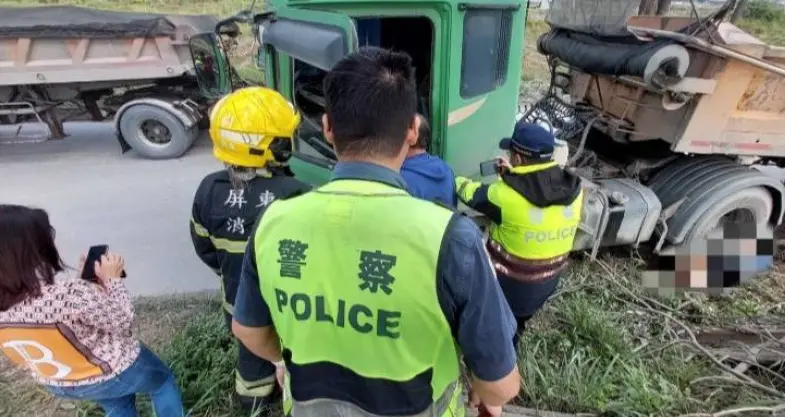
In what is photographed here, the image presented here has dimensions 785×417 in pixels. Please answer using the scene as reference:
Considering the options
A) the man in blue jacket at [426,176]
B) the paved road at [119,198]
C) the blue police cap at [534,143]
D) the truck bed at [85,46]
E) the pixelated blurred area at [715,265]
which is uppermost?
the blue police cap at [534,143]

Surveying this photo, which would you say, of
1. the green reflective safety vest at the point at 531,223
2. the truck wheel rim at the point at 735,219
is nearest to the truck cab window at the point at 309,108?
the green reflective safety vest at the point at 531,223

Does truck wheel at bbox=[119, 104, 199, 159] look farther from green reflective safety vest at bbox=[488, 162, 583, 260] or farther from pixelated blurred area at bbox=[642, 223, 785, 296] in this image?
pixelated blurred area at bbox=[642, 223, 785, 296]

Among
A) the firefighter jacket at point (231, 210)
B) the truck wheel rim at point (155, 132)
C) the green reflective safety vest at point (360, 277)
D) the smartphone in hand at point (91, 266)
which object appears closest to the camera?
the green reflective safety vest at point (360, 277)

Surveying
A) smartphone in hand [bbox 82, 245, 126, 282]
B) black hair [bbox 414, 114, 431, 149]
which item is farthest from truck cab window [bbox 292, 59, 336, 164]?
smartphone in hand [bbox 82, 245, 126, 282]

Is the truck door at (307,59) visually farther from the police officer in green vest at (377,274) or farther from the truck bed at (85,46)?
the truck bed at (85,46)

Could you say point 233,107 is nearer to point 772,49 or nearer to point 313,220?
point 313,220

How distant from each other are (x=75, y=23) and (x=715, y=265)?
7019 mm

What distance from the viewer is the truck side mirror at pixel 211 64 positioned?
5887 mm

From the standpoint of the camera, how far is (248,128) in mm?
1991

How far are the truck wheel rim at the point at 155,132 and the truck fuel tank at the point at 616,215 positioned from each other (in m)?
4.87

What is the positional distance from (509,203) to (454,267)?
1401mm

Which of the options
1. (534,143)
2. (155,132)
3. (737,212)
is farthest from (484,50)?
(155,132)

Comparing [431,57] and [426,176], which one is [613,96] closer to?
[431,57]

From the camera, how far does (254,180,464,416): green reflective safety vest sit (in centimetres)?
108
